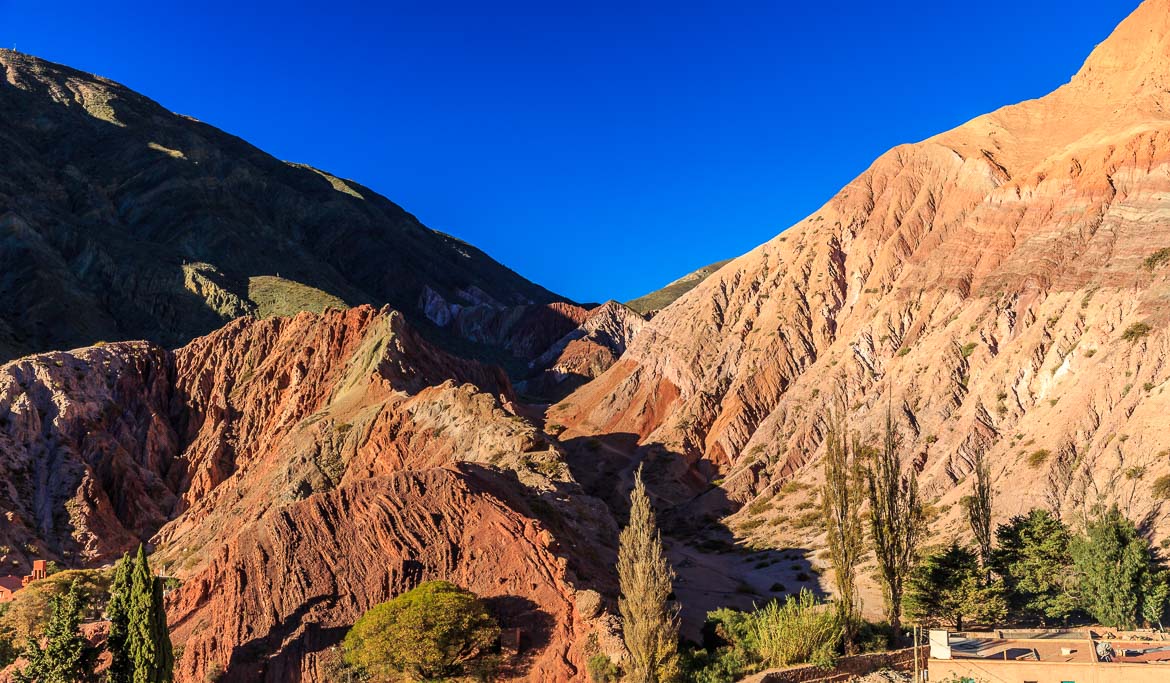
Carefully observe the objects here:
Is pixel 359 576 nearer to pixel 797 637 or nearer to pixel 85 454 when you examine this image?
pixel 797 637

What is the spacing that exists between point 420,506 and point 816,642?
16515mm

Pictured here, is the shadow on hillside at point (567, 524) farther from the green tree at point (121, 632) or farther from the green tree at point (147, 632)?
the green tree at point (121, 632)

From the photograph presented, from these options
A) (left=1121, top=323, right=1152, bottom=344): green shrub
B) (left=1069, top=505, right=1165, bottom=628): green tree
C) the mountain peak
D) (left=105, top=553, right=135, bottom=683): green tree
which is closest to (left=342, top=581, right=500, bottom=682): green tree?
(left=105, top=553, right=135, bottom=683): green tree

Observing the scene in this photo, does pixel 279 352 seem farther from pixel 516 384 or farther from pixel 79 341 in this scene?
pixel 516 384

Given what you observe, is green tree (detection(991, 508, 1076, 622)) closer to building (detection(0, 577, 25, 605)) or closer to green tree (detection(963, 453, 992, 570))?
green tree (detection(963, 453, 992, 570))

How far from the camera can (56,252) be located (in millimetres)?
129625

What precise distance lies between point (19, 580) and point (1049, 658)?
57.0 metres

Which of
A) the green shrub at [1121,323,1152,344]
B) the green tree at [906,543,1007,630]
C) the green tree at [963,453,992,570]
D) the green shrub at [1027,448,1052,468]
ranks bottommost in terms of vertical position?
the green tree at [906,543,1007,630]

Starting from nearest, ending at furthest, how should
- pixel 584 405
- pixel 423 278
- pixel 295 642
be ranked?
pixel 295 642 < pixel 584 405 < pixel 423 278

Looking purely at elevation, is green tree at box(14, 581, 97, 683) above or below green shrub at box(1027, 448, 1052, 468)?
below

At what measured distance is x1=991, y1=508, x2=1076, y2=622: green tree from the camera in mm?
44906

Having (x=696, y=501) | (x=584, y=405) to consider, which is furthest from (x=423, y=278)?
(x=696, y=501)

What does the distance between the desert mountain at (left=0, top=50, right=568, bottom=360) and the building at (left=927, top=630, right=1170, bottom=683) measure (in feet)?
300

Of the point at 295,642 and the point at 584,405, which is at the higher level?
the point at 584,405
